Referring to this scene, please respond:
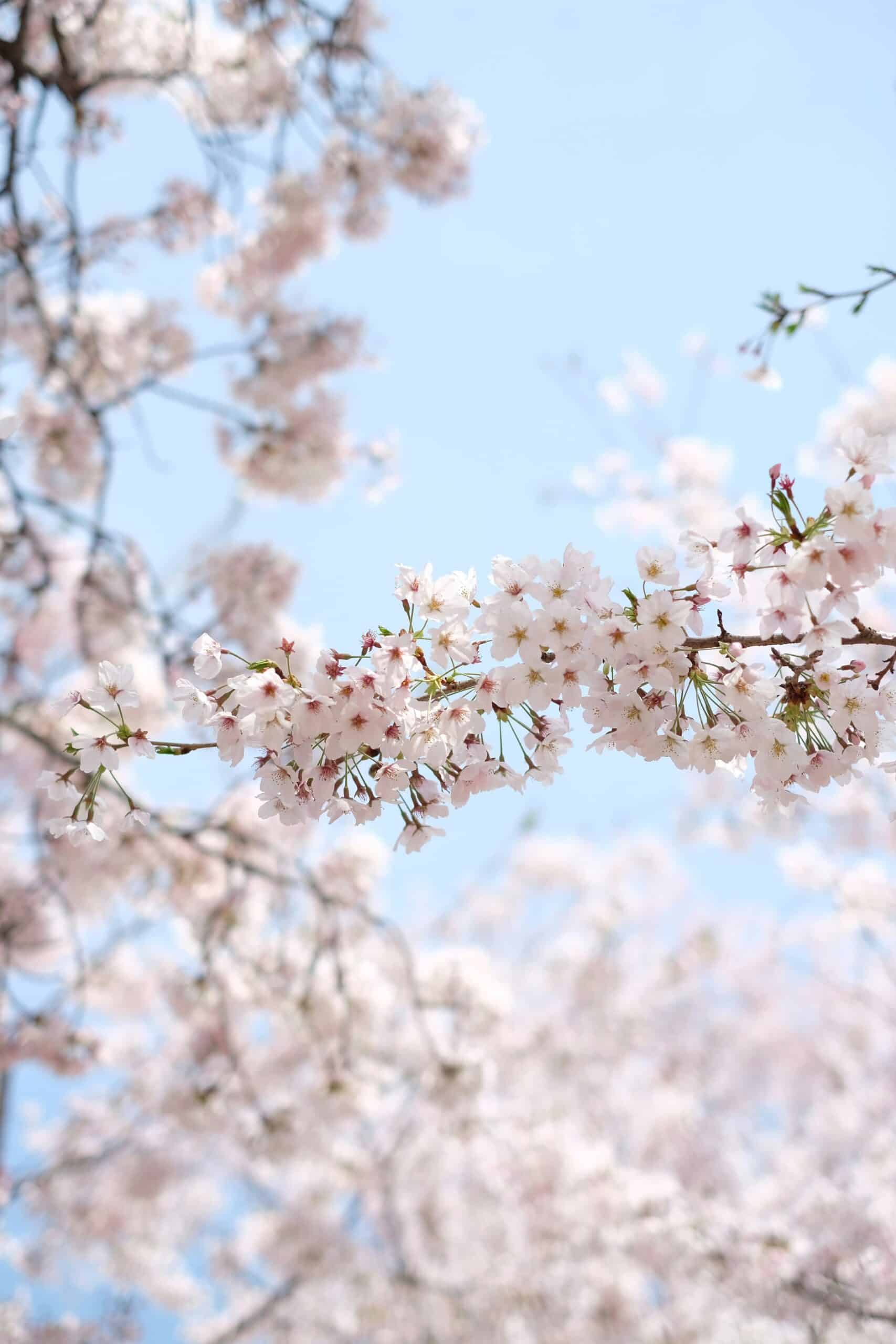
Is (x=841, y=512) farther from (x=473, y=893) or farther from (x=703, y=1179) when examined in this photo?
(x=473, y=893)

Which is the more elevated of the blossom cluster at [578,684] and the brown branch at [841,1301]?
the blossom cluster at [578,684]

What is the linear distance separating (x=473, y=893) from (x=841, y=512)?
43.4 ft

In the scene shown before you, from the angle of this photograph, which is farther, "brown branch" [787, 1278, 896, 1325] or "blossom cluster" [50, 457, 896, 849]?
"brown branch" [787, 1278, 896, 1325]

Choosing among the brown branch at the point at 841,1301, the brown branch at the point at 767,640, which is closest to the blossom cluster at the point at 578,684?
the brown branch at the point at 767,640

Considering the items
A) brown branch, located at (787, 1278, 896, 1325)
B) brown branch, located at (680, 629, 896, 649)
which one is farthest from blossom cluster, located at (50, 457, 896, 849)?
brown branch, located at (787, 1278, 896, 1325)

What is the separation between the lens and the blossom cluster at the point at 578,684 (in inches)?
49.5

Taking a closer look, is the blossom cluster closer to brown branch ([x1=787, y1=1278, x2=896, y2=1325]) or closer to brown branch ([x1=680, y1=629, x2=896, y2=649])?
brown branch ([x1=680, y1=629, x2=896, y2=649])

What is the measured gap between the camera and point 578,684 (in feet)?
4.31

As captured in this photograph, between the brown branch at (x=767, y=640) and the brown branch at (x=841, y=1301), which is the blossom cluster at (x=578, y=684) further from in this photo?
the brown branch at (x=841, y=1301)

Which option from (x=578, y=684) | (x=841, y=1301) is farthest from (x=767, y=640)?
(x=841, y=1301)

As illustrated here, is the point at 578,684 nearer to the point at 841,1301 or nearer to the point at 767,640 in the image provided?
the point at 767,640

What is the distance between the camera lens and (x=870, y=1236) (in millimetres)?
4332

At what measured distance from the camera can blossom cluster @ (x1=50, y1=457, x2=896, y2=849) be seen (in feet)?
4.13

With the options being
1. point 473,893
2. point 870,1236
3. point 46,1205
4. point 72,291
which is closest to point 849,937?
point 473,893
